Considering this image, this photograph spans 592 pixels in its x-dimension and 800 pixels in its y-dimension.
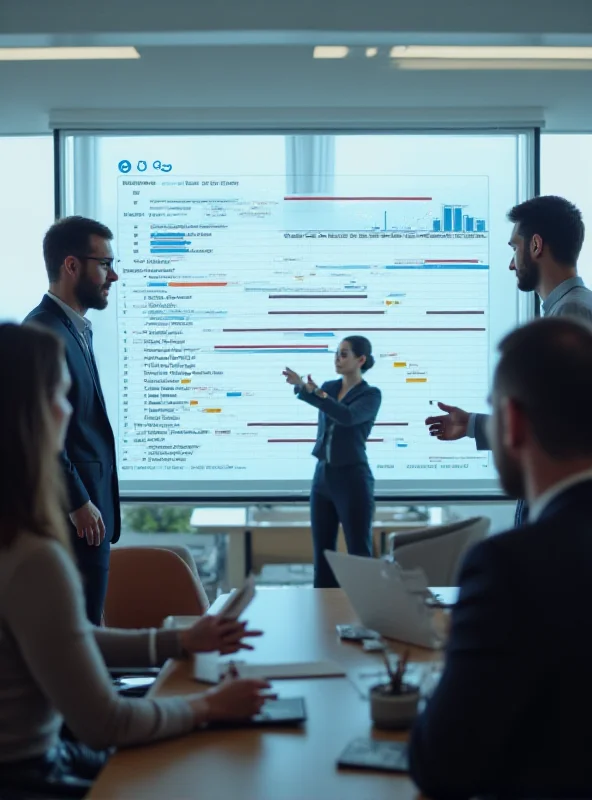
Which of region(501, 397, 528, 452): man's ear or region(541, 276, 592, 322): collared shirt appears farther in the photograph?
region(541, 276, 592, 322): collared shirt

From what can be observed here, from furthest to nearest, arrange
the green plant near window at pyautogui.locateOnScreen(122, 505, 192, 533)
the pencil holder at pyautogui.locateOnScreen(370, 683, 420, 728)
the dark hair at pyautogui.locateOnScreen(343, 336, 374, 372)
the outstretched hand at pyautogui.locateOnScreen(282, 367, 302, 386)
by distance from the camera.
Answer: the green plant near window at pyautogui.locateOnScreen(122, 505, 192, 533) < the dark hair at pyautogui.locateOnScreen(343, 336, 374, 372) < the outstretched hand at pyautogui.locateOnScreen(282, 367, 302, 386) < the pencil holder at pyautogui.locateOnScreen(370, 683, 420, 728)

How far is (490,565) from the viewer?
1.11 metres

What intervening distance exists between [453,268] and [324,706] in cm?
386

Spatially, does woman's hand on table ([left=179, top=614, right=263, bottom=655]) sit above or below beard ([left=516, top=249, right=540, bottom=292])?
below

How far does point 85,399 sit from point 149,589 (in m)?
0.76

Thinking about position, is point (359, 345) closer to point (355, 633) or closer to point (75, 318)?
point (75, 318)

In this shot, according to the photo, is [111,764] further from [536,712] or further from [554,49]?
[554,49]

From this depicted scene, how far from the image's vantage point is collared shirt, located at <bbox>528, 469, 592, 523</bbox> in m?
1.19

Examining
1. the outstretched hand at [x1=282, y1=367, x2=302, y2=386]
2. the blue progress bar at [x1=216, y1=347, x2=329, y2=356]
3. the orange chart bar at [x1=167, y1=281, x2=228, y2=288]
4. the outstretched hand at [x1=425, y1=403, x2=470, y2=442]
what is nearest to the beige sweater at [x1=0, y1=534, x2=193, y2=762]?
the outstretched hand at [x1=425, y1=403, x2=470, y2=442]

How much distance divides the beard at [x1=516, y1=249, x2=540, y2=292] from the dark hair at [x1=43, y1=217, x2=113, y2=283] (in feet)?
5.33

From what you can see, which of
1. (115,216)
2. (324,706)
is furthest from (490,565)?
(115,216)

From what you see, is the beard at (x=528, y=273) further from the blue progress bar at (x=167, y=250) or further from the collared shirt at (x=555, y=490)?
the blue progress bar at (x=167, y=250)

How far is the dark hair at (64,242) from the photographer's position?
3.50m

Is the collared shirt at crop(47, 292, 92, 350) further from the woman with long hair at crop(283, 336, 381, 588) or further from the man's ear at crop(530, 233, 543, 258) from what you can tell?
the man's ear at crop(530, 233, 543, 258)
